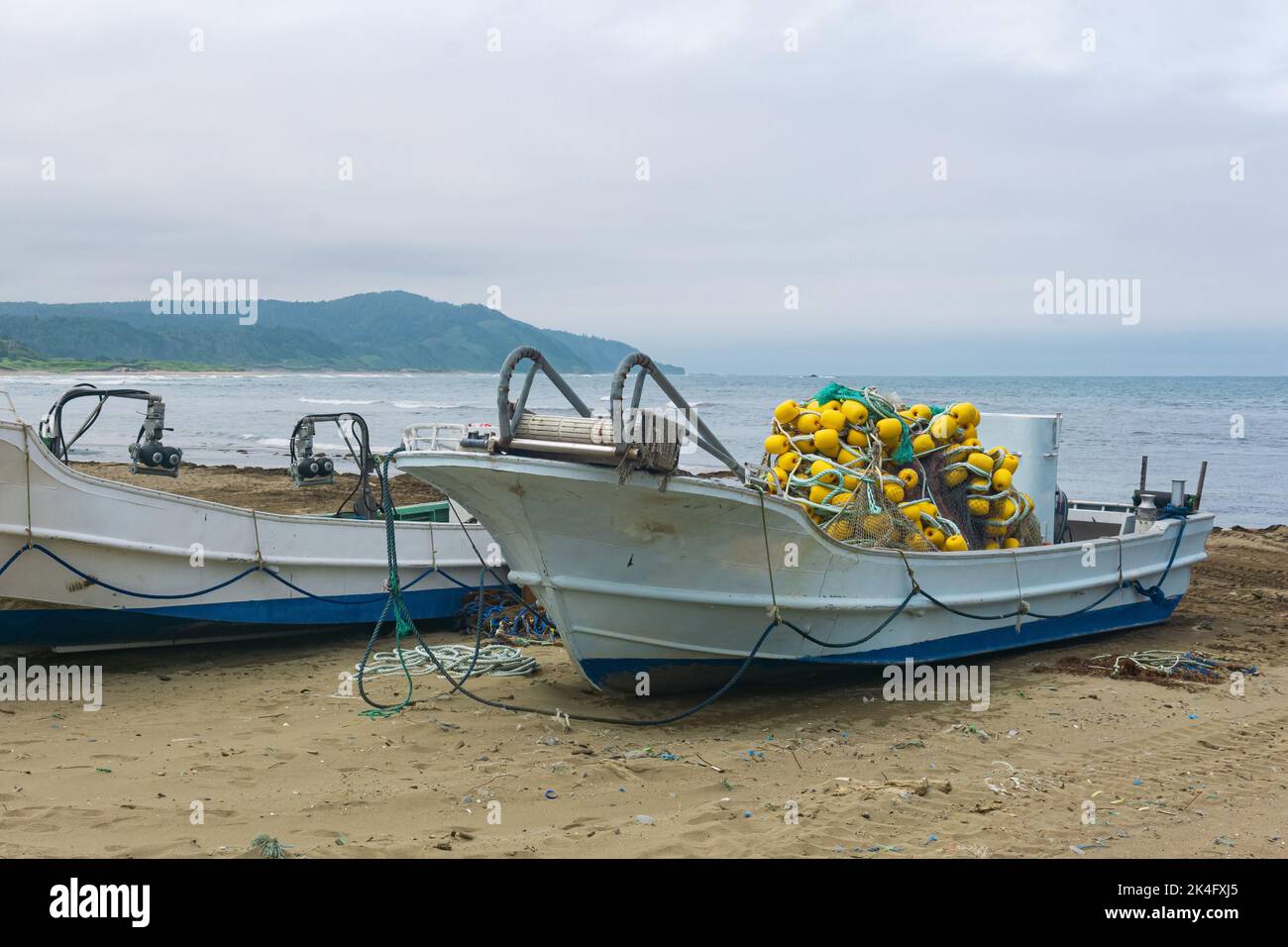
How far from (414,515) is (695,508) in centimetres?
547

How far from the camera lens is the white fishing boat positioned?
677 cm

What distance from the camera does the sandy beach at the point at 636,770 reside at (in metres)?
5.38

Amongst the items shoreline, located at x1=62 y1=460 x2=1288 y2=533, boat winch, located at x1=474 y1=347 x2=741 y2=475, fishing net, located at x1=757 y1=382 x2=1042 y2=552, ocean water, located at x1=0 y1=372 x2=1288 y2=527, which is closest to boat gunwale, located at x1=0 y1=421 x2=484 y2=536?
ocean water, located at x1=0 y1=372 x2=1288 y2=527

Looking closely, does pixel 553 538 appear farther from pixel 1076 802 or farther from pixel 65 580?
pixel 65 580

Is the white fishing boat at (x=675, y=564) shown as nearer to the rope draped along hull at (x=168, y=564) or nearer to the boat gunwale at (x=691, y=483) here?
the boat gunwale at (x=691, y=483)

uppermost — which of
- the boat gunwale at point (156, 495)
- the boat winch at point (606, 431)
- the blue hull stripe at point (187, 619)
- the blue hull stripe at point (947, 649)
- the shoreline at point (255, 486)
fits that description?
the boat winch at point (606, 431)

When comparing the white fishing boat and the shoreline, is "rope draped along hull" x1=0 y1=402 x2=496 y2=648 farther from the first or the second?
the shoreline

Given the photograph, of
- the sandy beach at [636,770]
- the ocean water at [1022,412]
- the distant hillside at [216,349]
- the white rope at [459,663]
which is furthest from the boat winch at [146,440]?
the distant hillside at [216,349]

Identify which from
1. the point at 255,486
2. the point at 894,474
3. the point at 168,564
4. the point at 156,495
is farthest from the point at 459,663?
the point at 255,486

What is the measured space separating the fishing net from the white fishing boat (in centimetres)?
43

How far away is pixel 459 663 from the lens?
29.6 feet

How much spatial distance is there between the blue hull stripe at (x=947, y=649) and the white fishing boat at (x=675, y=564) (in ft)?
0.06

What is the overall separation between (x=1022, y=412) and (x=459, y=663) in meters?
27.9

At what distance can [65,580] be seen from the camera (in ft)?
27.5
